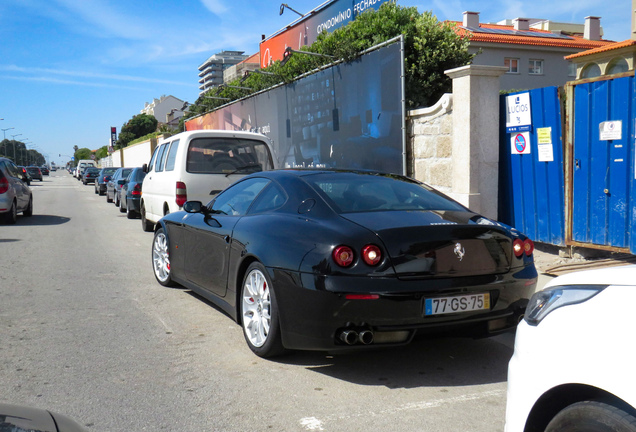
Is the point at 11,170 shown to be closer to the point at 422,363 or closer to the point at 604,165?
the point at 604,165

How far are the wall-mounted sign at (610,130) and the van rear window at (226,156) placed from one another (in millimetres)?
4807

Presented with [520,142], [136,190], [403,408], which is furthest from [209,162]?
[136,190]

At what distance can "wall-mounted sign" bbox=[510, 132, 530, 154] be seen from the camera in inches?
341

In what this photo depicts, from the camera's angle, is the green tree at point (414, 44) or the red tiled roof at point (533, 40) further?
the red tiled roof at point (533, 40)

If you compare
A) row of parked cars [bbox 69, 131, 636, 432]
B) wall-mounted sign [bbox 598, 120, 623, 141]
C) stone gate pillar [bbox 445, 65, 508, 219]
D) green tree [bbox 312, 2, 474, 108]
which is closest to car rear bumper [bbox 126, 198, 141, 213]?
green tree [bbox 312, 2, 474, 108]

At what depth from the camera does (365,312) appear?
375 cm

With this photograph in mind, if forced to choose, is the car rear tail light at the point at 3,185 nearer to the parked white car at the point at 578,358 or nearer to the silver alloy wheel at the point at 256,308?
the silver alloy wheel at the point at 256,308

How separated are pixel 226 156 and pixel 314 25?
458 inches

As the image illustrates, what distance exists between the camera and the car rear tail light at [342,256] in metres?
3.82

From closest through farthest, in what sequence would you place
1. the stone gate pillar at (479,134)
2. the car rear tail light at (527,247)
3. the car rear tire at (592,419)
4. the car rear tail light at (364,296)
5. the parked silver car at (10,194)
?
the car rear tire at (592,419), the car rear tail light at (364,296), the car rear tail light at (527,247), the stone gate pillar at (479,134), the parked silver car at (10,194)

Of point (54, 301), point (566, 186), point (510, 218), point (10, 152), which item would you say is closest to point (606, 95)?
point (566, 186)

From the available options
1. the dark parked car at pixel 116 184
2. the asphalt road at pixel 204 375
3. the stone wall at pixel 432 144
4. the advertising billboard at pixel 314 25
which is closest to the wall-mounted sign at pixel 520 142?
the stone wall at pixel 432 144

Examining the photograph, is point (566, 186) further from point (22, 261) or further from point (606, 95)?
point (22, 261)

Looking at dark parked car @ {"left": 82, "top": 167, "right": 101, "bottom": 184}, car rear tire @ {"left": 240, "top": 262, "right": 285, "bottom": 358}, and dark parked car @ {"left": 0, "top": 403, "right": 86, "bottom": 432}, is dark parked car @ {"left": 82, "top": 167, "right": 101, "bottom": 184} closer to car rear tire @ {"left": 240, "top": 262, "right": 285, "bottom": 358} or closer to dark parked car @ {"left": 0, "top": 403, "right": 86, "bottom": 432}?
car rear tire @ {"left": 240, "top": 262, "right": 285, "bottom": 358}
